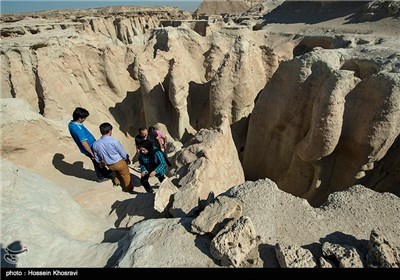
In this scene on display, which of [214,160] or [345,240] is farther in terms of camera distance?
[214,160]

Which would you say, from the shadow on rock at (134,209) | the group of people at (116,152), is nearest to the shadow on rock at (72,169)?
the group of people at (116,152)

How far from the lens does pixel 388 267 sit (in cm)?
197

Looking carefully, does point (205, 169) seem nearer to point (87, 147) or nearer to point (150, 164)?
point (150, 164)

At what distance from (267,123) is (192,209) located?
324 cm

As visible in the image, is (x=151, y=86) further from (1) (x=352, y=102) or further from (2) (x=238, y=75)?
(1) (x=352, y=102)

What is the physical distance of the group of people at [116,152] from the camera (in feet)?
12.5

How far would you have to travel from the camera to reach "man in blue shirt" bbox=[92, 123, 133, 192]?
3.78 meters

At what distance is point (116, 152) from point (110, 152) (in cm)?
9

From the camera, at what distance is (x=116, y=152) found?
391 cm

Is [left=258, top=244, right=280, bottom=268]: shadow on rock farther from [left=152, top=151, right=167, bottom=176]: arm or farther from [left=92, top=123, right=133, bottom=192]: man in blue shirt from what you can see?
[left=92, top=123, right=133, bottom=192]: man in blue shirt

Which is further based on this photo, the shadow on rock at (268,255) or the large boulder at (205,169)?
the large boulder at (205,169)

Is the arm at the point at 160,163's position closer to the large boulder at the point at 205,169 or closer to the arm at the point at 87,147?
the large boulder at the point at 205,169

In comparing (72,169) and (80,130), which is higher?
(80,130)

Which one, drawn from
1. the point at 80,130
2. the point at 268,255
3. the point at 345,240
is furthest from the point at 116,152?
the point at 345,240
